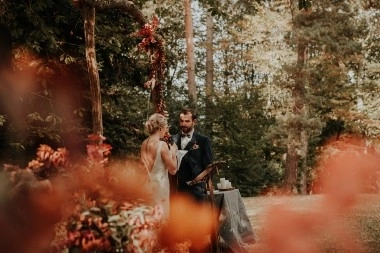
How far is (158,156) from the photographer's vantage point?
5656 mm

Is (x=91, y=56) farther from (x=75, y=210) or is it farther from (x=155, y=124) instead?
(x=75, y=210)

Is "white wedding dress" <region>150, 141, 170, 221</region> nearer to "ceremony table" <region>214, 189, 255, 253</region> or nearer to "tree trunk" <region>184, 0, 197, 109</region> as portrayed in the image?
"ceremony table" <region>214, 189, 255, 253</region>

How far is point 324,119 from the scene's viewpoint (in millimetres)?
22109

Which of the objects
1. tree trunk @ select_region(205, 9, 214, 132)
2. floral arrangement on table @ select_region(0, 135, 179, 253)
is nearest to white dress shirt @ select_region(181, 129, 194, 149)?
floral arrangement on table @ select_region(0, 135, 179, 253)

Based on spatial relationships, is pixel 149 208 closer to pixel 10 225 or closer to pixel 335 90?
pixel 10 225

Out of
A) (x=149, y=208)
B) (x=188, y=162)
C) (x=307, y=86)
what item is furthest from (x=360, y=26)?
(x=149, y=208)

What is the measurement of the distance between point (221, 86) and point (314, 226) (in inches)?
845

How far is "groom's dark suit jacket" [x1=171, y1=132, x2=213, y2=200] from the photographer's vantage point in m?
6.56

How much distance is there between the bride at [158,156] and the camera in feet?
18.4

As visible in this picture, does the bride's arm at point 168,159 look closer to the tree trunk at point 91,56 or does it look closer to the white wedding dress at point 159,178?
the white wedding dress at point 159,178

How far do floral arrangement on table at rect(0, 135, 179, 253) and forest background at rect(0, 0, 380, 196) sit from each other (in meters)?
3.31

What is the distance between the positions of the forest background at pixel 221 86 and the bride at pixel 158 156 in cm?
193

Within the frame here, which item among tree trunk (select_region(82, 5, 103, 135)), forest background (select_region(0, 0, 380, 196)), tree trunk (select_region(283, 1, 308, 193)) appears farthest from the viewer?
tree trunk (select_region(283, 1, 308, 193))

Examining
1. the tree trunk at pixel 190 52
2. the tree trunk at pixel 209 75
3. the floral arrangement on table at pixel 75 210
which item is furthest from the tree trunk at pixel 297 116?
the floral arrangement on table at pixel 75 210
